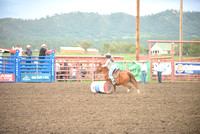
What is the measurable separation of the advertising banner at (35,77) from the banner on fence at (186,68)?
889 cm

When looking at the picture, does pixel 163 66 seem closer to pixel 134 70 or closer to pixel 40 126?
pixel 134 70

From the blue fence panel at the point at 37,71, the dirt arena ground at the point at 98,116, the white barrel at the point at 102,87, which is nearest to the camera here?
the dirt arena ground at the point at 98,116

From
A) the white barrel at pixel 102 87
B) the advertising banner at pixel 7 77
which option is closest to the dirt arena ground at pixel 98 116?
the white barrel at pixel 102 87

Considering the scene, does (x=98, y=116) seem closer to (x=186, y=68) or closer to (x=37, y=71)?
(x=37, y=71)

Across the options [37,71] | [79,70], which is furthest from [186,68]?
[37,71]

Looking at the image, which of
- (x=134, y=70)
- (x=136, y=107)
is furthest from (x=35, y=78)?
(x=136, y=107)

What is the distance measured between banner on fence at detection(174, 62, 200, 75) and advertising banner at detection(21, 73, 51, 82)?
29.2 ft

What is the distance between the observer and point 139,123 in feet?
18.9

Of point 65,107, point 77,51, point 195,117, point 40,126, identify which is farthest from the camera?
point 77,51

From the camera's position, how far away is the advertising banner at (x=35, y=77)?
51.4 feet

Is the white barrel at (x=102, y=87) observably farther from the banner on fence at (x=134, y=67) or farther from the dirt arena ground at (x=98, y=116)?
the banner on fence at (x=134, y=67)

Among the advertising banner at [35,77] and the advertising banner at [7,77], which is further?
the advertising banner at [35,77]

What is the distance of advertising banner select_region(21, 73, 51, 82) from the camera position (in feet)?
51.4

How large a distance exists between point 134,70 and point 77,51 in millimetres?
95948
